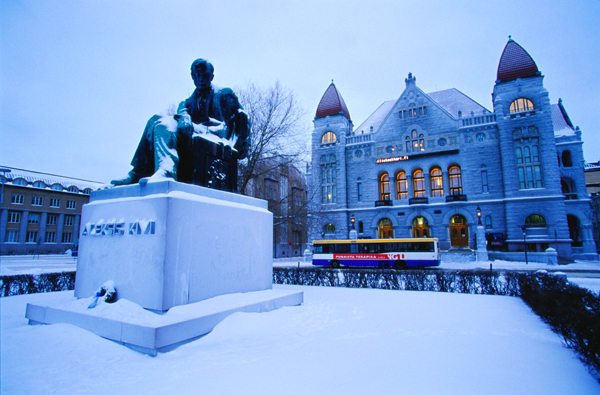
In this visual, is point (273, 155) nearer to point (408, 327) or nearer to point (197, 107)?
point (197, 107)

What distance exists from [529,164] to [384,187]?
14.7 metres

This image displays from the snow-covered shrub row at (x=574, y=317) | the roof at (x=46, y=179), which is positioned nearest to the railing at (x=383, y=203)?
the snow-covered shrub row at (x=574, y=317)

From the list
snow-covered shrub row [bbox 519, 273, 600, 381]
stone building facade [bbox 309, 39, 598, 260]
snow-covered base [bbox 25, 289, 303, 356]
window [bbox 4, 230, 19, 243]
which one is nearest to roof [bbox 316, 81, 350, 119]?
stone building facade [bbox 309, 39, 598, 260]

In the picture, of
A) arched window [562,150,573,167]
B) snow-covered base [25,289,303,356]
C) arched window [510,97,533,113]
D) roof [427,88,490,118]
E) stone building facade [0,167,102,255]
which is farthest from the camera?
stone building facade [0,167,102,255]

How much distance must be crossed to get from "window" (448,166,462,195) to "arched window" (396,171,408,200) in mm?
4841

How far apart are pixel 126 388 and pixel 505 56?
43.0m

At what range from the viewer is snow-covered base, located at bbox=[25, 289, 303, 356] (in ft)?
11.0

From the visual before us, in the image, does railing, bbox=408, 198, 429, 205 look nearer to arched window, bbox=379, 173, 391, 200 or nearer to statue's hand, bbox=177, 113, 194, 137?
arched window, bbox=379, 173, 391, 200

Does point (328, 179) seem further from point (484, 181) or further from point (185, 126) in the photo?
point (185, 126)

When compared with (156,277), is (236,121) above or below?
above

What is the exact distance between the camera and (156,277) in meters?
4.02

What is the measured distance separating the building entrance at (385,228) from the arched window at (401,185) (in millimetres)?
3314

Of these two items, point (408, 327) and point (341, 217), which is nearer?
point (408, 327)

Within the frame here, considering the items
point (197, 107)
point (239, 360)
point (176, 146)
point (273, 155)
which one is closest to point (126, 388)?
point (239, 360)
